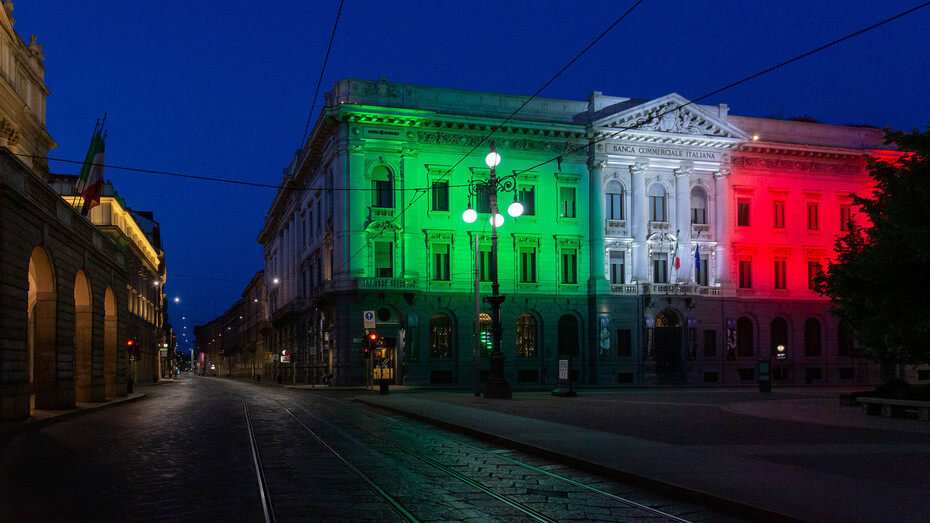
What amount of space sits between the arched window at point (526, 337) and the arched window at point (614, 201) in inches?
332

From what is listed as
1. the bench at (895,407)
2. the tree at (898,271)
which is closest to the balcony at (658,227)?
the tree at (898,271)

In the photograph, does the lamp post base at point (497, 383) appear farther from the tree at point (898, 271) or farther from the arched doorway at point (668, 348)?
the arched doorway at point (668, 348)

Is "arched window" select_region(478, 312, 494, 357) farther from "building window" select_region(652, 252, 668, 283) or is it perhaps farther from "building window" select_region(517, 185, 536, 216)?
"building window" select_region(652, 252, 668, 283)

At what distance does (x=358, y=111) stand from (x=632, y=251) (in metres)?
19.4

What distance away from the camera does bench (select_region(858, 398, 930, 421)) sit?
2056 centimetres

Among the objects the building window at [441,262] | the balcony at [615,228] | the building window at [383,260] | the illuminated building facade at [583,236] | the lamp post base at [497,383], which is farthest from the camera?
the balcony at [615,228]

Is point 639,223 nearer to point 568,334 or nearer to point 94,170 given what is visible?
point 568,334

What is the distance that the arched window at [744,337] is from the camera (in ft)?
178

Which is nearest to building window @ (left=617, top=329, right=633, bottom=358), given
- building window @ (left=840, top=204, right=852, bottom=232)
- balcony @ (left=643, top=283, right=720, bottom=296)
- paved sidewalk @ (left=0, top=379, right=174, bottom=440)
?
balcony @ (left=643, top=283, right=720, bottom=296)

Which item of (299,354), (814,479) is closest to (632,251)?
(299,354)

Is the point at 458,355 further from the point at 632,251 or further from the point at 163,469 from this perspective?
the point at 163,469

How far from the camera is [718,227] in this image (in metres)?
53.9

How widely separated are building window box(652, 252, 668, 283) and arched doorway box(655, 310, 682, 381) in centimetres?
213

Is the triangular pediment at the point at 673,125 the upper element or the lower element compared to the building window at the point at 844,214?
upper
